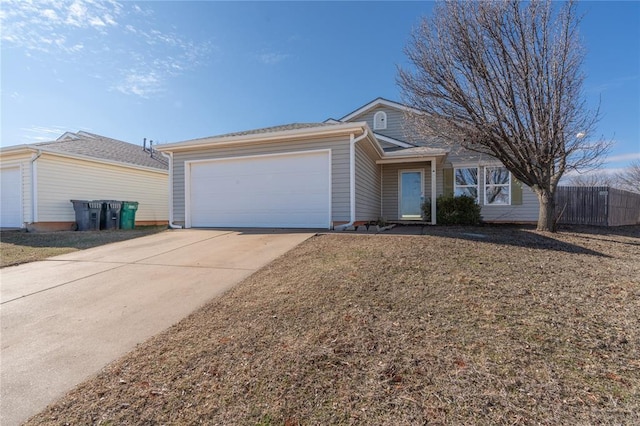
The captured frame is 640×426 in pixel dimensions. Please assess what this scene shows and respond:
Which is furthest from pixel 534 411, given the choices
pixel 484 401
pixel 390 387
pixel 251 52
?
pixel 251 52

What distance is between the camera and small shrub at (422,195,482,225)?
1064cm

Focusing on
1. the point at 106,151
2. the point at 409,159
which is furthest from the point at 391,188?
the point at 106,151

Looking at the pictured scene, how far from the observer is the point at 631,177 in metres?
25.4

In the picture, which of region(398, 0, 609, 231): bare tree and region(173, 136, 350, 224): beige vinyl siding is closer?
region(398, 0, 609, 231): bare tree

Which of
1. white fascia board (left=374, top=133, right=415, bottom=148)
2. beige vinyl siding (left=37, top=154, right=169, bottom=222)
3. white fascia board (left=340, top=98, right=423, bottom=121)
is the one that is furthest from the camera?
white fascia board (left=340, top=98, right=423, bottom=121)

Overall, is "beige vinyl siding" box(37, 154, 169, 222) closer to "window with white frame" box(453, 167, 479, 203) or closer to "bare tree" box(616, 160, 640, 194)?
"window with white frame" box(453, 167, 479, 203)

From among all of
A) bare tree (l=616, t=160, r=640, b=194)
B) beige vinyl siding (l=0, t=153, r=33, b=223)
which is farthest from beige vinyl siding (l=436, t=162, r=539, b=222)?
bare tree (l=616, t=160, r=640, b=194)

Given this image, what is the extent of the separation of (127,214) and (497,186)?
51.5 ft

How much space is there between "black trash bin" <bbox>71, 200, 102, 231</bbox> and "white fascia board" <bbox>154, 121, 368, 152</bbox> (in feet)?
13.8

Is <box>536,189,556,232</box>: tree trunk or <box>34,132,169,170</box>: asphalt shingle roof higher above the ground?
<box>34,132,169,170</box>: asphalt shingle roof

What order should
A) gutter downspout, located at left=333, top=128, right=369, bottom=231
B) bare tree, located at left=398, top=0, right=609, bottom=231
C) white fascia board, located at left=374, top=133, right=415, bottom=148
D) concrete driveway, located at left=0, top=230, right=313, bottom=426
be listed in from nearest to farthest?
concrete driveway, located at left=0, top=230, right=313, bottom=426, bare tree, located at left=398, top=0, right=609, bottom=231, gutter downspout, located at left=333, top=128, right=369, bottom=231, white fascia board, located at left=374, top=133, right=415, bottom=148

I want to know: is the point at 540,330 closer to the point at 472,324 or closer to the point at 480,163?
the point at 472,324

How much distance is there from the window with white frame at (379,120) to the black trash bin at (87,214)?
12.4 metres

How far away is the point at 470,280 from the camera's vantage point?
3.77m
